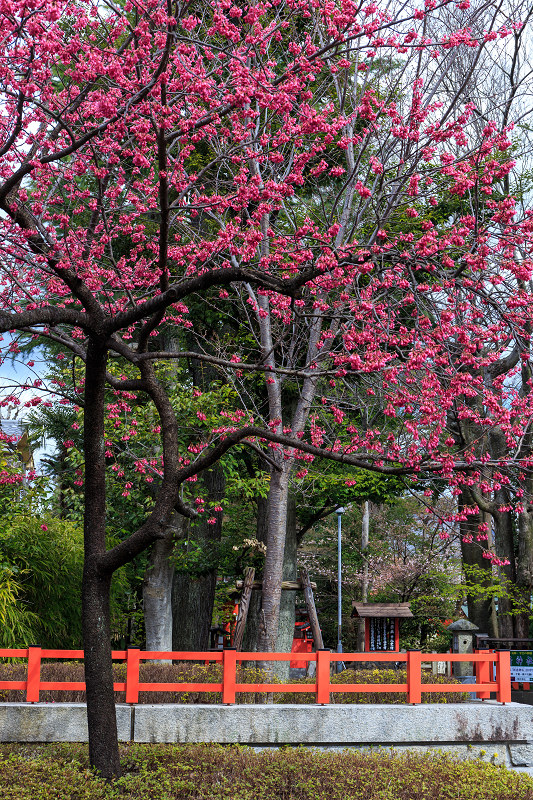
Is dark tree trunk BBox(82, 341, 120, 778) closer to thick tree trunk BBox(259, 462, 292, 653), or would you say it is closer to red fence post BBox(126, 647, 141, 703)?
red fence post BBox(126, 647, 141, 703)

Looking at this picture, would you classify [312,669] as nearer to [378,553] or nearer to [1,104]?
[1,104]

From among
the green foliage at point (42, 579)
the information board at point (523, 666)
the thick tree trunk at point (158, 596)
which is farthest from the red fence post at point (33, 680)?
the information board at point (523, 666)

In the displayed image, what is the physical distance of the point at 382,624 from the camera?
19641 millimetres

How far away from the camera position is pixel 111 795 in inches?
274

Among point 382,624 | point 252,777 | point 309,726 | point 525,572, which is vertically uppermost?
point 525,572

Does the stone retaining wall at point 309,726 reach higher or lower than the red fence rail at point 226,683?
lower

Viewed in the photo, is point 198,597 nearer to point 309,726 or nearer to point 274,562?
point 274,562

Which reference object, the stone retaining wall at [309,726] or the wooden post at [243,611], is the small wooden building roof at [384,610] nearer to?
the wooden post at [243,611]

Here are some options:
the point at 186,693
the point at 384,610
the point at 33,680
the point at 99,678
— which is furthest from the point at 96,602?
the point at 384,610

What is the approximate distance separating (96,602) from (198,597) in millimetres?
10990

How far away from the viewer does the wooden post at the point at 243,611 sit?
39.1 feet

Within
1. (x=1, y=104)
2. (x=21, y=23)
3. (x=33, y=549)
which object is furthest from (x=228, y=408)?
(x=21, y=23)

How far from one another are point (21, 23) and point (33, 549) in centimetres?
1005

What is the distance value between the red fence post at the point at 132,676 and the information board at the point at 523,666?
957cm
